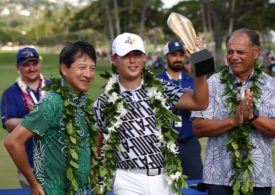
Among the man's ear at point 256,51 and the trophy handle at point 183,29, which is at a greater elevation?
the trophy handle at point 183,29

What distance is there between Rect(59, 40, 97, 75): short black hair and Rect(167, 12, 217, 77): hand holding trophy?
526 millimetres

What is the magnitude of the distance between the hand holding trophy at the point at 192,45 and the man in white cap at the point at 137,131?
12.2 inches

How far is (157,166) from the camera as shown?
4.30m

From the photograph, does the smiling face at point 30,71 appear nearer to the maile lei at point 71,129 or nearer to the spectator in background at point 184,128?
the spectator in background at point 184,128

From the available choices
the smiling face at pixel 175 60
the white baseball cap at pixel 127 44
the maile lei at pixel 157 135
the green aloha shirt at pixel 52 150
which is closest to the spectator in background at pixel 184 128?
the smiling face at pixel 175 60

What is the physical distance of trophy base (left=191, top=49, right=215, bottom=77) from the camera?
3.93 m

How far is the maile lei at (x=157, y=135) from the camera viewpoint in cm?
432

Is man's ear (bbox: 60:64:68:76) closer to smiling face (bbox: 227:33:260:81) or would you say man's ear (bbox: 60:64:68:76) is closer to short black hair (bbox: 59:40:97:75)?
short black hair (bbox: 59:40:97:75)

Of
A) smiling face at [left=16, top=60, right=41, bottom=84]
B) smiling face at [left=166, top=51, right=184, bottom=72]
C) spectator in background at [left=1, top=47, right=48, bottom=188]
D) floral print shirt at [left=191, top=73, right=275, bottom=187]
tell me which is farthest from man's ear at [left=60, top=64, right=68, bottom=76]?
smiling face at [left=166, top=51, right=184, bottom=72]

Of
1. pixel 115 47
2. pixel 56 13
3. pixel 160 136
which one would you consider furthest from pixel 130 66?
pixel 56 13

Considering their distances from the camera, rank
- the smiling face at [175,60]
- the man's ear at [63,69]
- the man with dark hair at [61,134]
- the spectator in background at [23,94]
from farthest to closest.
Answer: the smiling face at [175,60] < the spectator in background at [23,94] < the man's ear at [63,69] < the man with dark hair at [61,134]

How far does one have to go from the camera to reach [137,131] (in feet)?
14.1

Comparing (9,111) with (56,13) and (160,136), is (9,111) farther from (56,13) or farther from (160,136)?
(56,13)

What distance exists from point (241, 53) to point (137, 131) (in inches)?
33.6
